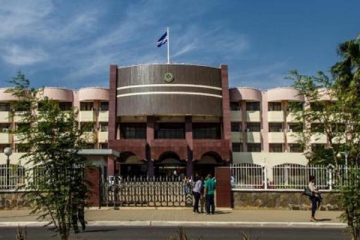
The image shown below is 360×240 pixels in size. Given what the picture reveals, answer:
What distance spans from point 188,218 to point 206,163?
1838 inches

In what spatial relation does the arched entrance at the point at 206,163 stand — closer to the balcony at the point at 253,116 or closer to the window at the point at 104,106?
the balcony at the point at 253,116

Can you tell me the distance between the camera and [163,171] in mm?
67562

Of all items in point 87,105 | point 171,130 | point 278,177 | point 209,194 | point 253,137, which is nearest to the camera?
point 209,194

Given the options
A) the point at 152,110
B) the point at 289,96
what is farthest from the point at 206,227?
the point at 289,96

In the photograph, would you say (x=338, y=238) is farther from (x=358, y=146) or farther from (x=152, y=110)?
(x=152, y=110)

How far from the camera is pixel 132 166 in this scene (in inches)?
2665

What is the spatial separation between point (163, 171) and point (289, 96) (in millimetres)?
17461

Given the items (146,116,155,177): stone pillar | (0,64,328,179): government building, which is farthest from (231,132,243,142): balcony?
(146,116,155,177): stone pillar

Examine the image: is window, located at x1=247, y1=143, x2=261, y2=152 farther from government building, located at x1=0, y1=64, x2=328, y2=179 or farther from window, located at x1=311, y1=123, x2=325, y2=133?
window, located at x1=311, y1=123, x2=325, y2=133

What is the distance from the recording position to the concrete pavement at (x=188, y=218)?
19.8 m

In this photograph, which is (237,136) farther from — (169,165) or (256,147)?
(169,165)

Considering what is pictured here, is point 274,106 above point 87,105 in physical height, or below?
below

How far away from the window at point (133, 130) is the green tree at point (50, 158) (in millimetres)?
58778

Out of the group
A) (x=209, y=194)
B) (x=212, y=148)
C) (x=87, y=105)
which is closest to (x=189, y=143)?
(x=212, y=148)
